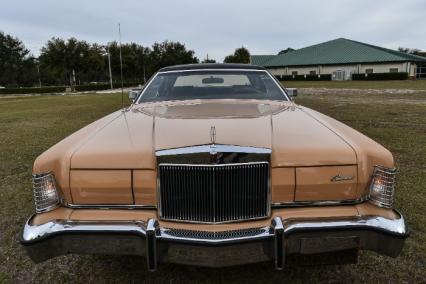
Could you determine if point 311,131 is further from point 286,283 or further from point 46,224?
point 46,224

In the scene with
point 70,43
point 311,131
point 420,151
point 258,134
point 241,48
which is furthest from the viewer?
point 241,48

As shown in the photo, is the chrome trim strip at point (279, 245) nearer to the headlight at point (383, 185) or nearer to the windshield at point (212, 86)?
the headlight at point (383, 185)

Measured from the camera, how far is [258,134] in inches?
90.1

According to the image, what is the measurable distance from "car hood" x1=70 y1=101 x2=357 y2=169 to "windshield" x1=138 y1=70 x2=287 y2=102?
0.82 metres

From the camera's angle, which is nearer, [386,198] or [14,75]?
[386,198]

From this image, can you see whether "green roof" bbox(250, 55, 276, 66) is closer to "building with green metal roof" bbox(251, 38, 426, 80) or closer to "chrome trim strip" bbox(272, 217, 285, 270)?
"building with green metal roof" bbox(251, 38, 426, 80)

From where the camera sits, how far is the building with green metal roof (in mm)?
52094

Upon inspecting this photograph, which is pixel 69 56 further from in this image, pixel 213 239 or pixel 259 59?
pixel 213 239

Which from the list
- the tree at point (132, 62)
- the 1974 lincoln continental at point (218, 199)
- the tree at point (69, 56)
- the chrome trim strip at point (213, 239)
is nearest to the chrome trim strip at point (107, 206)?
the 1974 lincoln continental at point (218, 199)

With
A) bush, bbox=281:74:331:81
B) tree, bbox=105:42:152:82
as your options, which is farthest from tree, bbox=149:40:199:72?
bush, bbox=281:74:331:81

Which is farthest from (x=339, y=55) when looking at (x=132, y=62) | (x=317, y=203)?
(x=317, y=203)

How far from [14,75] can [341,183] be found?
5636cm

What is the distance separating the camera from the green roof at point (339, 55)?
174ft

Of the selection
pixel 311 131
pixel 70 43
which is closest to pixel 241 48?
pixel 70 43
